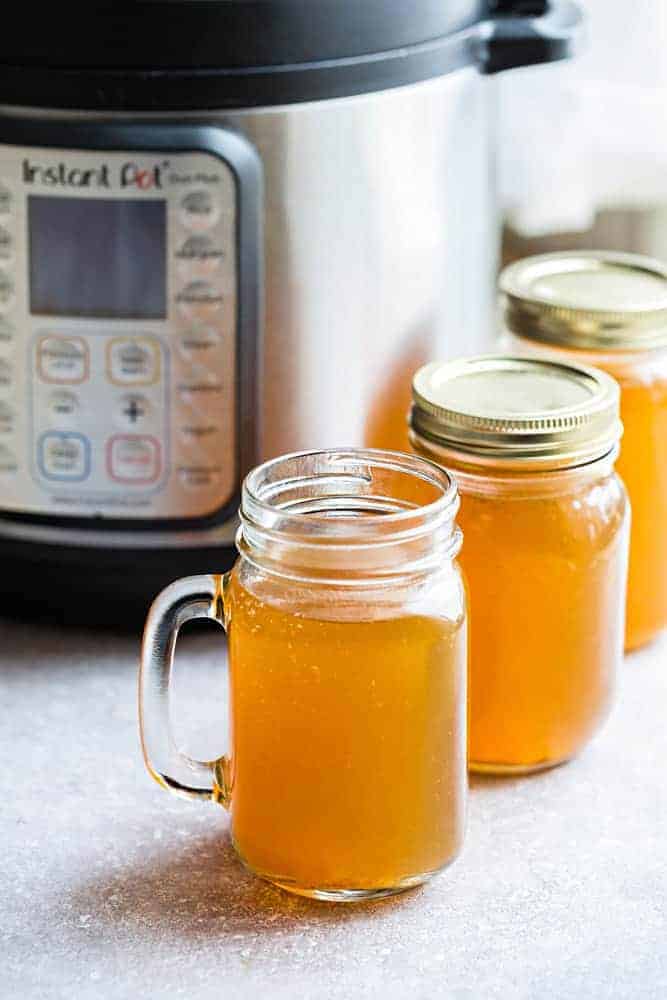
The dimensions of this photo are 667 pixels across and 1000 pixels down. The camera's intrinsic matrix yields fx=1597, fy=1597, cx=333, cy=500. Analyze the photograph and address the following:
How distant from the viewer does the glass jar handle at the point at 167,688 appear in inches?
28.5

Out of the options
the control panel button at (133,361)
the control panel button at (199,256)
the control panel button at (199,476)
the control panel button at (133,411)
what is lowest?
the control panel button at (199,476)

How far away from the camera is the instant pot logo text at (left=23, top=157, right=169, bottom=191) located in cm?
83

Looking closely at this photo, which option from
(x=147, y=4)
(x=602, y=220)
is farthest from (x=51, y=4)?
(x=602, y=220)

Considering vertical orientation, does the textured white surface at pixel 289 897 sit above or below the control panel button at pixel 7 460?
below

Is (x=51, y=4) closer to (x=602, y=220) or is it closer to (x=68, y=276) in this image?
(x=68, y=276)

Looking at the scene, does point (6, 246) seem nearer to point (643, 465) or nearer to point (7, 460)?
point (7, 460)

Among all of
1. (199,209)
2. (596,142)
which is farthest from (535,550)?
(596,142)

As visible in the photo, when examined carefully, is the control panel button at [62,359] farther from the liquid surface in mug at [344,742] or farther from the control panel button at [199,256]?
the liquid surface in mug at [344,742]

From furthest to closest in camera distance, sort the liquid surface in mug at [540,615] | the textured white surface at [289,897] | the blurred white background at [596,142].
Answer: the blurred white background at [596,142]
the liquid surface in mug at [540,615]
the textured white surface at [289,897]

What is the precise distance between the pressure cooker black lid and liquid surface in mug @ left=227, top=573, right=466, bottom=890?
0.27 metres

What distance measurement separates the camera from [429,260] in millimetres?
922

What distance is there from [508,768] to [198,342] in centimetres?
28

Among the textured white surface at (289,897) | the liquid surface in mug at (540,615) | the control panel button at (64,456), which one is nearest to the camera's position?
the textured white surface at (289,897)

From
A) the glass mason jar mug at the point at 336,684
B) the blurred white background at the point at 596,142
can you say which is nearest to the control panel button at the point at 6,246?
the glass mason jar mug at the point at 336,684
